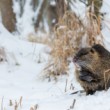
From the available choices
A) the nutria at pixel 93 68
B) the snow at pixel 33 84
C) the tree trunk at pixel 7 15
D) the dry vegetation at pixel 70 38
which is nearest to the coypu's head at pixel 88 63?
the nutria at pixel 93 68

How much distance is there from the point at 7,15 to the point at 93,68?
3.67 meters

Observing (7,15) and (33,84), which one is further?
(7,15)

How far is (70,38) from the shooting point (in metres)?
6.66

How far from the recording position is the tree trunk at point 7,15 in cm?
814

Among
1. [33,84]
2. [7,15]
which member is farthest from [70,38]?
[7,15]

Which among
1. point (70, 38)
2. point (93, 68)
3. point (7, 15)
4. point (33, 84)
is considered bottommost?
point (33, 84)

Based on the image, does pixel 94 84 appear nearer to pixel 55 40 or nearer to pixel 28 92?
pixel 28 92

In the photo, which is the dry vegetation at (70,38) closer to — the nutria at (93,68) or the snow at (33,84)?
the snow at (33,84)

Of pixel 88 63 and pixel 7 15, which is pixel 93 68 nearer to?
pixel 88 63

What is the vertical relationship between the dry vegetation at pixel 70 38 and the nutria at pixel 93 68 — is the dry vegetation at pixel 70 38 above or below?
below

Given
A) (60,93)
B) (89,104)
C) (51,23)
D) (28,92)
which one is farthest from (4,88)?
(51,23)

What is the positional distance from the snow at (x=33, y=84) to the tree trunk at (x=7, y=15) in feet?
2.72

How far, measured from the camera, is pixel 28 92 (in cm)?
561

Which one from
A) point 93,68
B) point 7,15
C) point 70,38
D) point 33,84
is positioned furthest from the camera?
point 7,15
